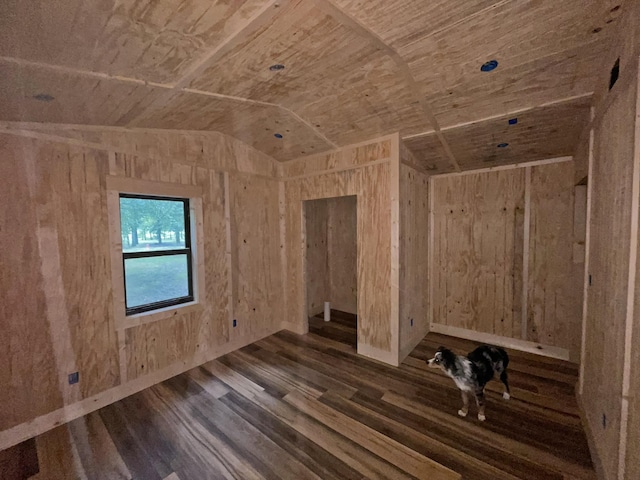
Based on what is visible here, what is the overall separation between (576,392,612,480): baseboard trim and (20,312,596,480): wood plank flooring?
0.05 m

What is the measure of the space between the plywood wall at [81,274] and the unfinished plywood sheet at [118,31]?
43.4 inches

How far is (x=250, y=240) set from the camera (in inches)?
144

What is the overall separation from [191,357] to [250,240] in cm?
165

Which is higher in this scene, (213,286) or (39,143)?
(39,143)

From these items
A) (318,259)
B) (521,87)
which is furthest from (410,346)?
(521,87)

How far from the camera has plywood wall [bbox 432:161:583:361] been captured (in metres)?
3.07

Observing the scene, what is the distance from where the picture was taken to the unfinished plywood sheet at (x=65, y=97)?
Result: 1544mm

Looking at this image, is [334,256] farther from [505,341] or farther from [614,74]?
[614,74]

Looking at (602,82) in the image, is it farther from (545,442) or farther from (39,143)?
(39,143)

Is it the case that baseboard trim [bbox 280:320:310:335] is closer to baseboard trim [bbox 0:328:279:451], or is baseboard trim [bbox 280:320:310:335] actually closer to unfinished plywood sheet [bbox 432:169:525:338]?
baseboard trim [bbox 0:328:279:451]

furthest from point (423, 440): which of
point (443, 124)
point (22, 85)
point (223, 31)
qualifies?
point (22, 85)

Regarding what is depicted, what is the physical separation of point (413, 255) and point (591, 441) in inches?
85.0

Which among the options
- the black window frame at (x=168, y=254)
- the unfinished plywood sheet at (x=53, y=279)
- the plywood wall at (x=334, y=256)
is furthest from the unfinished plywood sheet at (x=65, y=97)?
the plywood wall at (x=334, y=256)

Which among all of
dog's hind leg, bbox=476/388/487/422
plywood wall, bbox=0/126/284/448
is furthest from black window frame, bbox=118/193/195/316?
dog's hind leg, bbox=476/388/487/422
